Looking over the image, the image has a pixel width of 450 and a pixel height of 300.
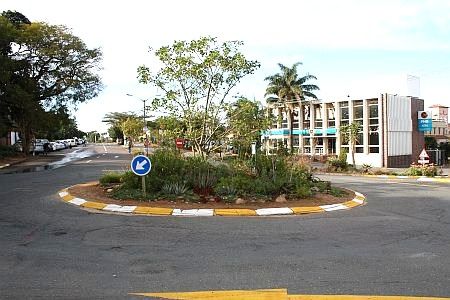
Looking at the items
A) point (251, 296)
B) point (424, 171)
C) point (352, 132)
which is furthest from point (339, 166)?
point (251, 296)

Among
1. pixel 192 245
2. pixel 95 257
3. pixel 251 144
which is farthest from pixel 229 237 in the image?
pixel 251 144

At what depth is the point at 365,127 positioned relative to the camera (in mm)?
47031

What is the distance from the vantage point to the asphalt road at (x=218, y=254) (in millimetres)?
5512

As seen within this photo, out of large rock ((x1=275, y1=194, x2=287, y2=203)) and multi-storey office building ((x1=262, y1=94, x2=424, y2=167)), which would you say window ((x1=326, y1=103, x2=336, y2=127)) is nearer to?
multi-storey office building ((x1=262, y1=94, x2=424, y2=167))

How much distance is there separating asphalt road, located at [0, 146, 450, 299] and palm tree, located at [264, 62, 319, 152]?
4064cm

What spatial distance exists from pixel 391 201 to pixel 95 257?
10.4 metres

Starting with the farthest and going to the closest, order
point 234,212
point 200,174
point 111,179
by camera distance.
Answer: point 111,179, point 200,174, point 234,212

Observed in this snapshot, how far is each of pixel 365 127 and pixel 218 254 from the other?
140ft

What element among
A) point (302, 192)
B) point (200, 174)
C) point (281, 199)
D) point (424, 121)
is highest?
point (424, 121)

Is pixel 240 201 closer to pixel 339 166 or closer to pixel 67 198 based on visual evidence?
pixel 67 198

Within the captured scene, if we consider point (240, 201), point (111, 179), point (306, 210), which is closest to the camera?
point (306, 210)

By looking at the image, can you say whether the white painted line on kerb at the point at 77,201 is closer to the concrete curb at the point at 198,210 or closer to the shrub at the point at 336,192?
the concrete curb at the point at 198,210

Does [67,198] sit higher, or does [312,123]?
[312,123]

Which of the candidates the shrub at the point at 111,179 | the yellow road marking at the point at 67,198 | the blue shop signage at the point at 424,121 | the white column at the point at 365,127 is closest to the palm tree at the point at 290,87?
the white column at the point at 365,127
